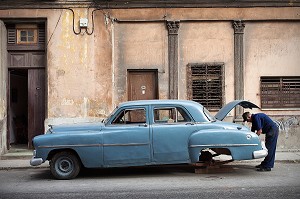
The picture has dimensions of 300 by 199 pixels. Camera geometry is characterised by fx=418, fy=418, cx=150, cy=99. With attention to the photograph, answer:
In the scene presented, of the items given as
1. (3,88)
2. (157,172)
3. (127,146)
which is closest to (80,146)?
(127,146)

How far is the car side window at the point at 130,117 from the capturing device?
908cm

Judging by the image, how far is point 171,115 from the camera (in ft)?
30.0

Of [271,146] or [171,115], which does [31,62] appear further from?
[271,146]

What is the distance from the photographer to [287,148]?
1327cm

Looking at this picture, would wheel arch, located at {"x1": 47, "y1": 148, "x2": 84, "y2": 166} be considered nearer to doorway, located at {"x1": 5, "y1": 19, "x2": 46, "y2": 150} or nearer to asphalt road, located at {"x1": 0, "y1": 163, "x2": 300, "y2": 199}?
asphalt road, located at {"x1": 0, "y1": 163, "x2": 300, "y2": 199}

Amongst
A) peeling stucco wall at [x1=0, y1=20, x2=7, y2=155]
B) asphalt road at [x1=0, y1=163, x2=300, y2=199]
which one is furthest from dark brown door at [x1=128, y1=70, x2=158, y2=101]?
peeling stucco wall at [x1=0, y1=20, x2=7, y2=155]

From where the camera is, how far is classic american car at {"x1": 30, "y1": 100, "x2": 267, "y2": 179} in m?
8.81

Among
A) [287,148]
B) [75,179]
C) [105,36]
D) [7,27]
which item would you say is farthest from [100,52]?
[287,148]

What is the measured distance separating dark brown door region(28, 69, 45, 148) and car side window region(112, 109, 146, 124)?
5.16m

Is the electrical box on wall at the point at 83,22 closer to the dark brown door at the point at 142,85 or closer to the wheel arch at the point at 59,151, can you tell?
the dark brown door at the point at 142,85

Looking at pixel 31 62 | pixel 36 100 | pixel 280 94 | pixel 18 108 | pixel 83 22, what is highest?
pixel 83 22

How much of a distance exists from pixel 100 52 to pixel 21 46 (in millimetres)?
2613

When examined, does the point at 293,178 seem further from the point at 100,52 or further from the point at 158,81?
the point at 100,52

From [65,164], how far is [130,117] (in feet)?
5.71
